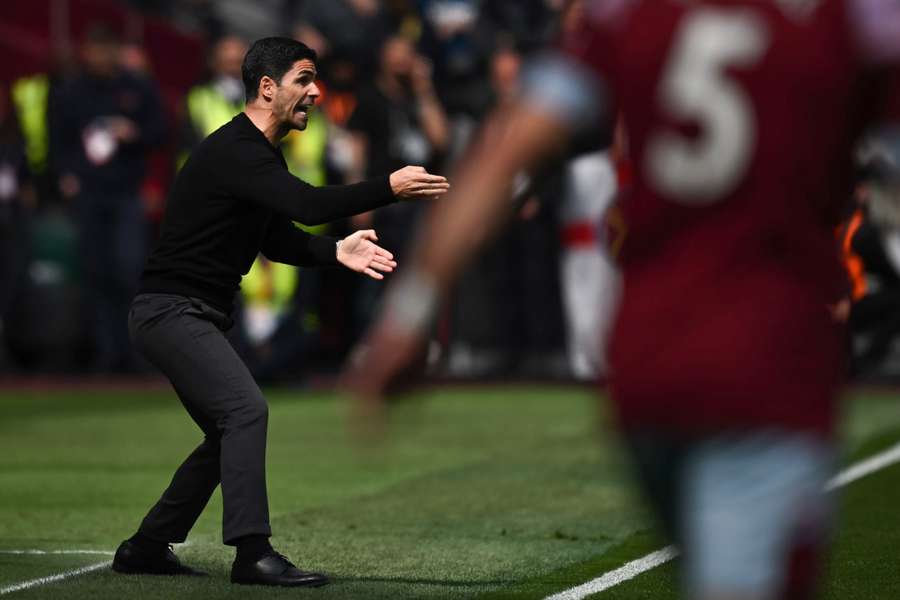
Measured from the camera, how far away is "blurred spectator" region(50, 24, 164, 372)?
16.7 meters

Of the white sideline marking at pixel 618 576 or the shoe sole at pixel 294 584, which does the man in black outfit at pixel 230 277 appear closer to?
the shoe sole at pixel 294 584

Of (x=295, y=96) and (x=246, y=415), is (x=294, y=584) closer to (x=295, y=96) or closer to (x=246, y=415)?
(x=246, y=415)

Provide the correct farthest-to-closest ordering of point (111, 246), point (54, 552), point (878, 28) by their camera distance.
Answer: point (111, 246)
point (54, 552)
point (878, 28)

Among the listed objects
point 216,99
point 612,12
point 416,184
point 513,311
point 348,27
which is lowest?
point 513,311

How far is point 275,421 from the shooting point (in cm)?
1407

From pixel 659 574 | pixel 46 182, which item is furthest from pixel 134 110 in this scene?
pixel 659 574

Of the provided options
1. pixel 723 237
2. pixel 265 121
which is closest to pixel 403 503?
pixel 265 121

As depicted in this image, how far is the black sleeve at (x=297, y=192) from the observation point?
21.6 ft

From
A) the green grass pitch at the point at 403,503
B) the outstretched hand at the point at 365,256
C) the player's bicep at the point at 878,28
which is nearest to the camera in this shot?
the player's bicep at the point at 878,28

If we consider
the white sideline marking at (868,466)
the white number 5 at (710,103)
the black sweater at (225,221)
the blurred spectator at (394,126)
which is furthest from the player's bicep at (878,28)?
the blurred spectator at (394,126)

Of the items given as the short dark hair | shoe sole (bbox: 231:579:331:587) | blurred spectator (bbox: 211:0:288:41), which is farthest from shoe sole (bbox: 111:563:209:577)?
blurred spectator (bbox: 211:0:288:41)

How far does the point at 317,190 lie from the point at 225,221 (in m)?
0.48

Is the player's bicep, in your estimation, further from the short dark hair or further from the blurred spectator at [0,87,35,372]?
the blurred spectator at [0,87,35,372]

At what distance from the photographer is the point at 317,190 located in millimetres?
6699
